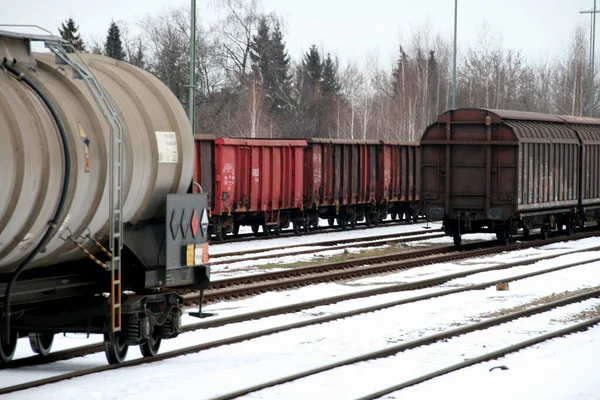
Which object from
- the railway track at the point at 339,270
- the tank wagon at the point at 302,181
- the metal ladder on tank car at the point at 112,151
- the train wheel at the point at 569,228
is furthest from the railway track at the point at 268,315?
the tank wagon at the point at 302,181

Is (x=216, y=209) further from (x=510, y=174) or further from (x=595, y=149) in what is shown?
(x=595, y=149)

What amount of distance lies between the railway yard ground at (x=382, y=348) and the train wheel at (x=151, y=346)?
223mm

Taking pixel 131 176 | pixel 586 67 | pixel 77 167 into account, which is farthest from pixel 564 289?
pixel 586 67

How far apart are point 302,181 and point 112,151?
22.8m

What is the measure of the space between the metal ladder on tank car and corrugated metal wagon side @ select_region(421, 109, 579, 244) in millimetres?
16760

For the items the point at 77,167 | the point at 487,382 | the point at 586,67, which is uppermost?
Result: the point at 586,67

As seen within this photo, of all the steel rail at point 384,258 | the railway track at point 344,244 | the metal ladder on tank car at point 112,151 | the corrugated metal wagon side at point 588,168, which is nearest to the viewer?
the metal ladder on tank car at point 112,151

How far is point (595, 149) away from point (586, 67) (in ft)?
182

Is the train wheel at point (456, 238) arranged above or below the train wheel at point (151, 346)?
above

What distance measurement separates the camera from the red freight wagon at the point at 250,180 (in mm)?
27391

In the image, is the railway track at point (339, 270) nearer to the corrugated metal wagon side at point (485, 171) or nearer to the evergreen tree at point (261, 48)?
the corrugated metal wagon side at point (485, 171)

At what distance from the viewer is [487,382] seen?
9.81m

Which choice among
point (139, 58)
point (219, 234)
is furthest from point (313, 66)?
point (219, 234)

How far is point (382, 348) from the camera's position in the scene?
11.5 meters
